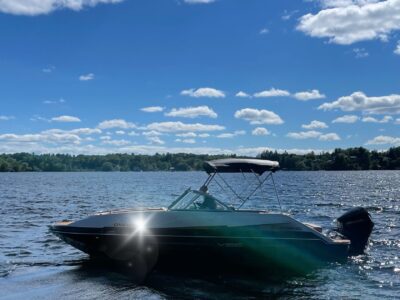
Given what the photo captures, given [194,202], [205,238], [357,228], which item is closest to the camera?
[205,238]

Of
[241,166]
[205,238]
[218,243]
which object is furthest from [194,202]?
[241,166]

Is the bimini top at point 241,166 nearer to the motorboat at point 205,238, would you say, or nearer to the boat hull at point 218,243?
the motorboat at point 205,238

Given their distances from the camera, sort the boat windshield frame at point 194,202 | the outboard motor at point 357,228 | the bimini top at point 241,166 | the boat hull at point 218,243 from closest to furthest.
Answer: the boat hull at point 218,243
the boat windshield frame at point 194,202
the bimini top at point 241,166
the outboard motor at point 357,228

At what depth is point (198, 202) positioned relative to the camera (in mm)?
14781

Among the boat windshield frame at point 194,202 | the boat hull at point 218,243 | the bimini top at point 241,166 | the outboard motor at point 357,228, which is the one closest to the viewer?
the boat hull at point 218,243

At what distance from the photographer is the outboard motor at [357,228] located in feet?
53.9

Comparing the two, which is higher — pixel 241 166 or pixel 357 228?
pixel 241 166

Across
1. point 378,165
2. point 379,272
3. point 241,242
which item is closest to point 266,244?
point 241,242

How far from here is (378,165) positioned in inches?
7564

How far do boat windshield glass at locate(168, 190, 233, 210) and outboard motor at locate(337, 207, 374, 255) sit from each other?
15.0 feet

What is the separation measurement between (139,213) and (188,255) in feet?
6.24

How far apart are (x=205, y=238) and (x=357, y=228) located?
5.58 metres

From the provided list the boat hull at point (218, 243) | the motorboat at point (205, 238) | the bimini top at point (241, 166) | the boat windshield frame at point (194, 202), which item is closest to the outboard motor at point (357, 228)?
the motorboat at point (205, 238)

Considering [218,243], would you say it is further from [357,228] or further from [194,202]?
[357,228]
